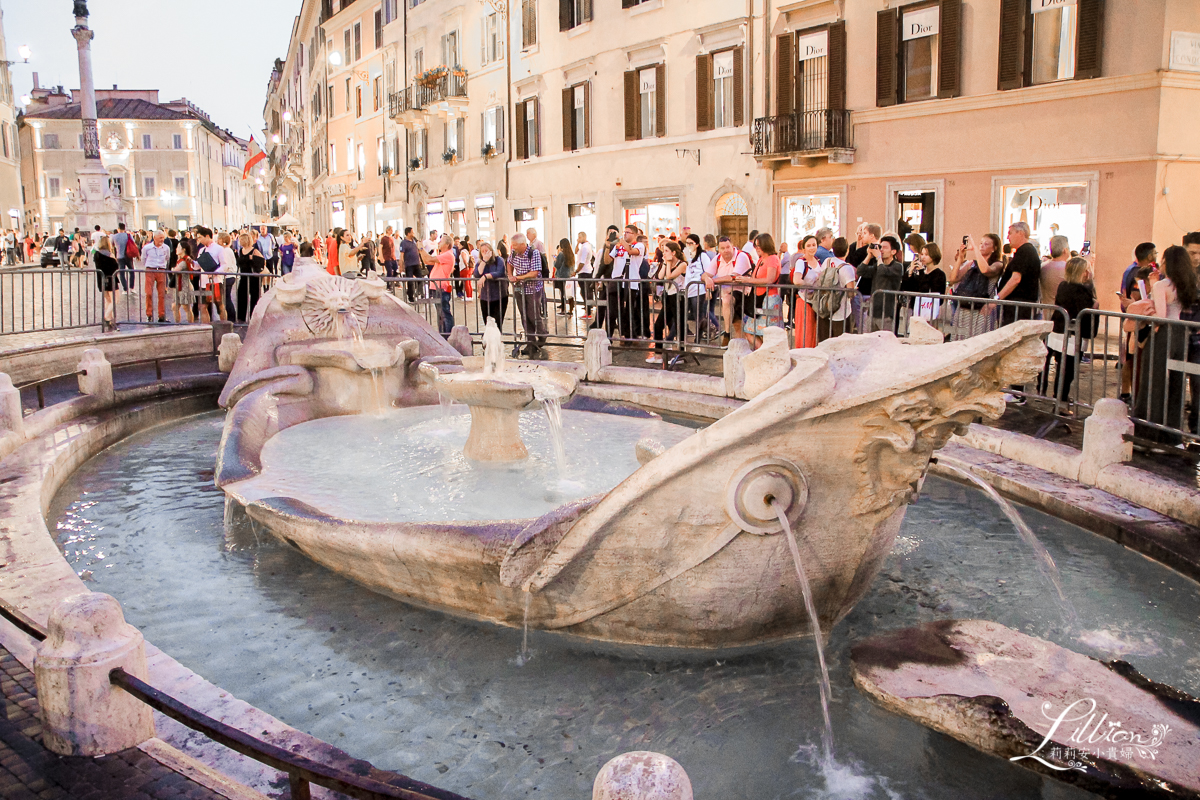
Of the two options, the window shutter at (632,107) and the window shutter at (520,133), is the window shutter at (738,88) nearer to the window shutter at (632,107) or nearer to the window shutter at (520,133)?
the window shutter at (632,107)

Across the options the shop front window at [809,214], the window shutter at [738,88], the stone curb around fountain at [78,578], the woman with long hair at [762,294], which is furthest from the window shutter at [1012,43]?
the stone curb around fountain at [78,578]

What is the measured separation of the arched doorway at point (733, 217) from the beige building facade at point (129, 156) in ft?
196

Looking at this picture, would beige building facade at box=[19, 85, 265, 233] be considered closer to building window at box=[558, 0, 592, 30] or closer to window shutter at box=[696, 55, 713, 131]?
building window at box=[558, 0, 592, 30]

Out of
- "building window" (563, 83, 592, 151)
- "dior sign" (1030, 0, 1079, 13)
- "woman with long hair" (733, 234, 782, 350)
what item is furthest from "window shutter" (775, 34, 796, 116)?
"woman with long hair" (733, 234, 782, 350)

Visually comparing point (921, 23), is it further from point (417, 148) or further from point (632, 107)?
point (417, 148)

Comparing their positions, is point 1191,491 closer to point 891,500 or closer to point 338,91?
point 891,500

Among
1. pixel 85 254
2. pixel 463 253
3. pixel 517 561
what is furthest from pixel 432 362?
pixel 85 254

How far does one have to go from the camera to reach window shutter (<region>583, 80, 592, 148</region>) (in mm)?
26250

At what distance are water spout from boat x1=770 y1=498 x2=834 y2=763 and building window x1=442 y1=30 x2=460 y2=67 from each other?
32.4 meters

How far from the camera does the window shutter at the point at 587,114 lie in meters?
26.2

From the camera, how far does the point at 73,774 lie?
3.00 metres

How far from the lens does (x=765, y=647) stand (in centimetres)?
420

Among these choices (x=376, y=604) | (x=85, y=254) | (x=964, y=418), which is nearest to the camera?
(x=964, y=418)

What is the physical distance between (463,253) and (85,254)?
40.2 ft
